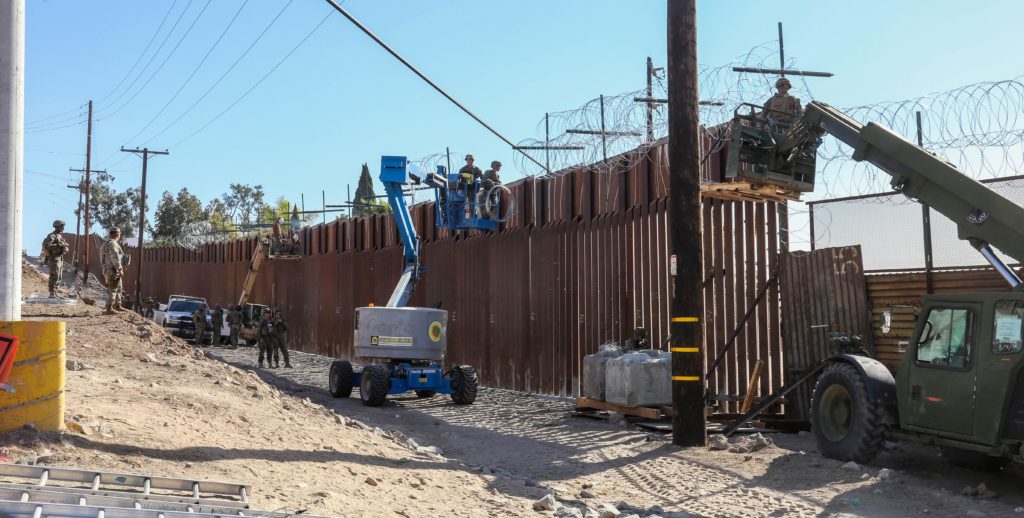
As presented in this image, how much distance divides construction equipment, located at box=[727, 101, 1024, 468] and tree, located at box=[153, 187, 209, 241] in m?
83.2

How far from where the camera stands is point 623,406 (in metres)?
12.4

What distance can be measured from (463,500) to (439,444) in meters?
4.42

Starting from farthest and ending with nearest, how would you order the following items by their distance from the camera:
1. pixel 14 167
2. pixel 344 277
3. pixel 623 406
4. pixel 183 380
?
pixel 344 277
pixel 623 406
pixel 183 380
pixel 14 167

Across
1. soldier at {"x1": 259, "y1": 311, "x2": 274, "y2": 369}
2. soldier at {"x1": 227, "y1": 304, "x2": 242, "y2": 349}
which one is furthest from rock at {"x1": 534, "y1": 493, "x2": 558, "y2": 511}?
soldier at {"x1": 227, "y1": 304, "x2": 242, "y2": 349}

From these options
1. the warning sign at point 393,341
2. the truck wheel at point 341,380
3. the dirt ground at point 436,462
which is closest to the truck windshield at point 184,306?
the truck wheel at point 341,380

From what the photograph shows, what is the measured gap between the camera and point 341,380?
16703 millimetres

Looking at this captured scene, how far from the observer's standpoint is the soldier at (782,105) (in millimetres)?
10720

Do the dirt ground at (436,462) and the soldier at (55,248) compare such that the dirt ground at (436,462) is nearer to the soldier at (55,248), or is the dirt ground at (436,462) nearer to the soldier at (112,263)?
the soldier at (112,263)

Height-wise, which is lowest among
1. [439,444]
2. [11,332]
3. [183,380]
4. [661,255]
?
[439,444]

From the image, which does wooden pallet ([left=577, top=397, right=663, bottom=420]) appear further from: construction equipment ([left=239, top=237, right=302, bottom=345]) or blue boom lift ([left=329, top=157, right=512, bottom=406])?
construction equipment ([left=239, top=237, right=302, bottom=345])

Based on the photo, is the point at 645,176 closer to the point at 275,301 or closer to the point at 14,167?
the point at 14,167

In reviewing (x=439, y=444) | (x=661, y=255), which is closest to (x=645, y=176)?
(x=661, y=255)

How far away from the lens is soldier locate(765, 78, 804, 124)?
1072 centimetres

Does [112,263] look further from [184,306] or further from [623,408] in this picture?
[184,306]
